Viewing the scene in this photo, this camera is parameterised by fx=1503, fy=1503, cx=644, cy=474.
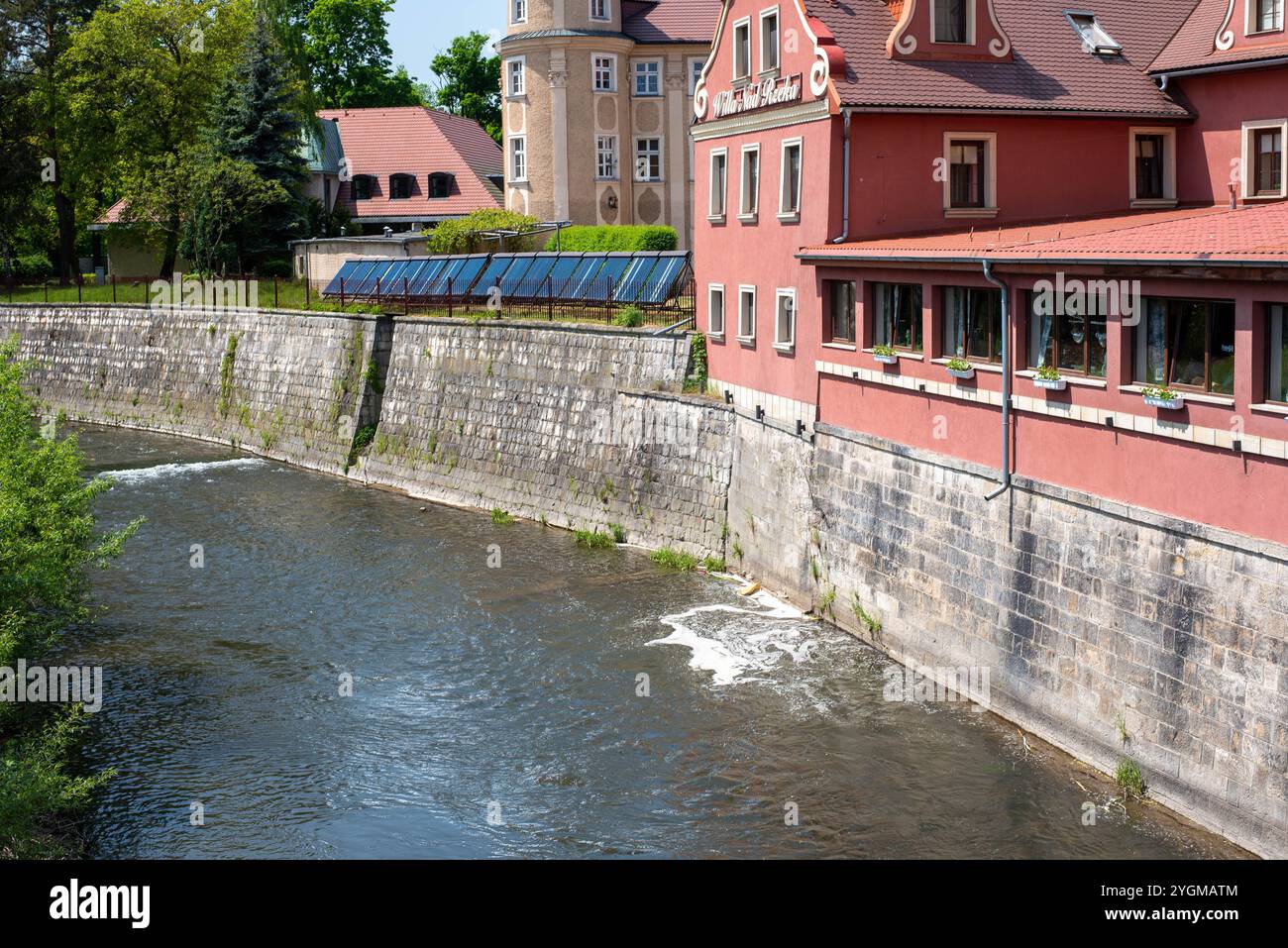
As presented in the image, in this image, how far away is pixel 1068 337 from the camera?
19.2m

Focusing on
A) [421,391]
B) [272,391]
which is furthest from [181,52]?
[421,391]

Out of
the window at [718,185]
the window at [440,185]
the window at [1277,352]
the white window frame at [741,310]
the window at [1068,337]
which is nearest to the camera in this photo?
the window at [1277,352]

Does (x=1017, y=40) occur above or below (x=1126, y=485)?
above

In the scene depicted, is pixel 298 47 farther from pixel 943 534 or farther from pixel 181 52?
pixel 943 534

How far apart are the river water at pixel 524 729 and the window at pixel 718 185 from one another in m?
7.49

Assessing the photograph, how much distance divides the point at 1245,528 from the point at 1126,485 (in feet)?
7.06

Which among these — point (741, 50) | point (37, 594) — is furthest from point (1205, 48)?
point (37, 594)

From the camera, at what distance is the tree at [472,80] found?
91.6m

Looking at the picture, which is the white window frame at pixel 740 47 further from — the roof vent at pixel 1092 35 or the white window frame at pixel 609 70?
the white window frame at pixel 609 70

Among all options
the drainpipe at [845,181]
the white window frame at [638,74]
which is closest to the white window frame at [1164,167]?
the drainpipe at [845,181]

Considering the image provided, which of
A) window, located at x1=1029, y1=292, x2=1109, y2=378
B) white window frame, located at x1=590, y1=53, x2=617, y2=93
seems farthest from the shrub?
window, located at x1=1029, y1=292, x2=1109, y2=378

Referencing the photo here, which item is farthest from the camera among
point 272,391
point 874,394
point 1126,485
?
point 272,391

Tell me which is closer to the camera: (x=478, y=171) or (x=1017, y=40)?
(x=1017, y=40)
